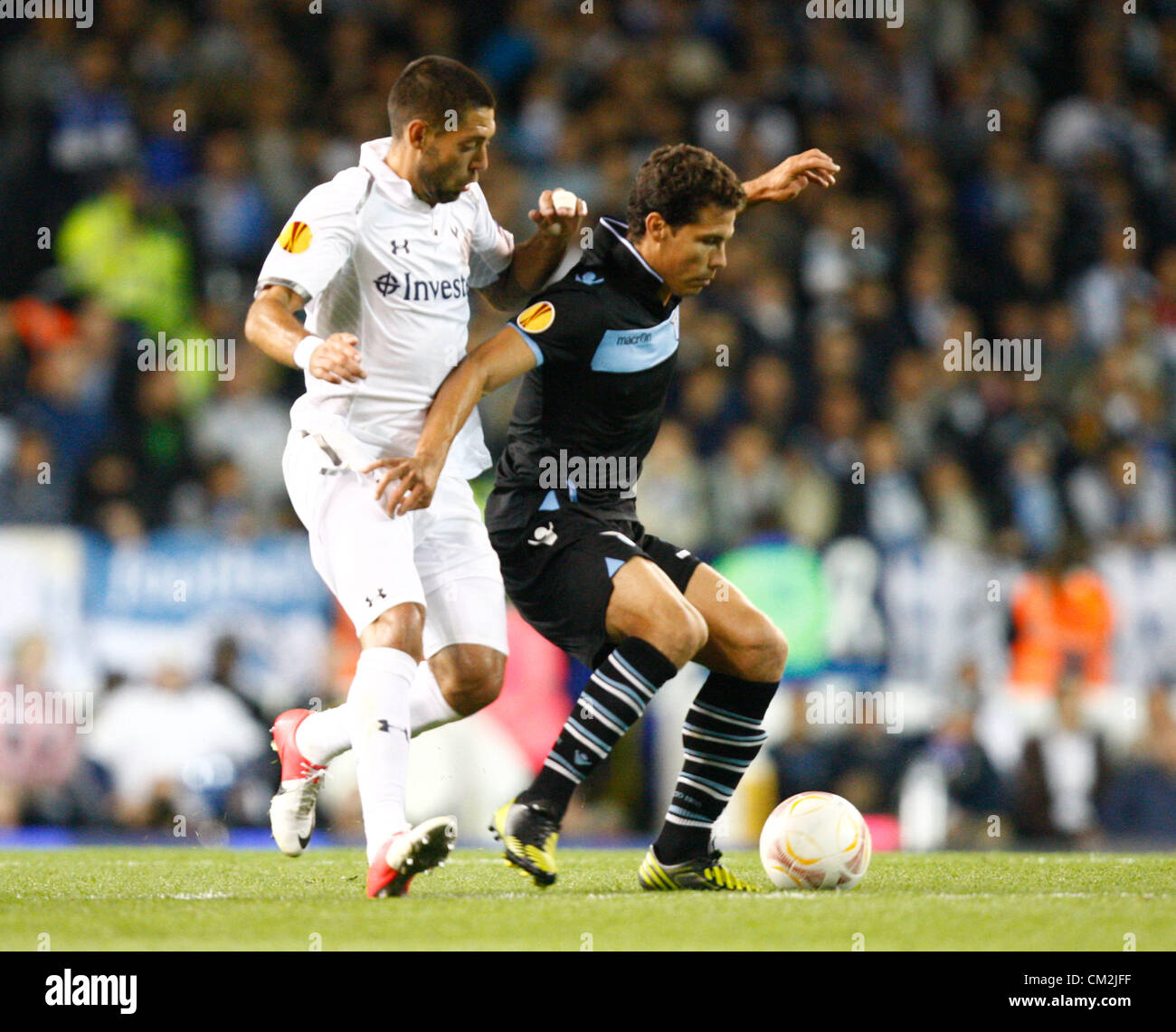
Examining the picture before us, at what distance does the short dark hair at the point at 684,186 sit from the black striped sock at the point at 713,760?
1419 mm

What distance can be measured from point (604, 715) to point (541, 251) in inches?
64.2

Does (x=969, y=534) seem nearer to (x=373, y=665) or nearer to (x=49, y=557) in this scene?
(x=49, y=557)

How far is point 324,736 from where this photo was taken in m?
5.65

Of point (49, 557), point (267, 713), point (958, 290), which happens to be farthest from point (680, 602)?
point (958, 290)

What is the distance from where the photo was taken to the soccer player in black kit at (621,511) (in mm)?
4945

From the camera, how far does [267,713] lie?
29.0ft

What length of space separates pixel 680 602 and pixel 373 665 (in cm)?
90
